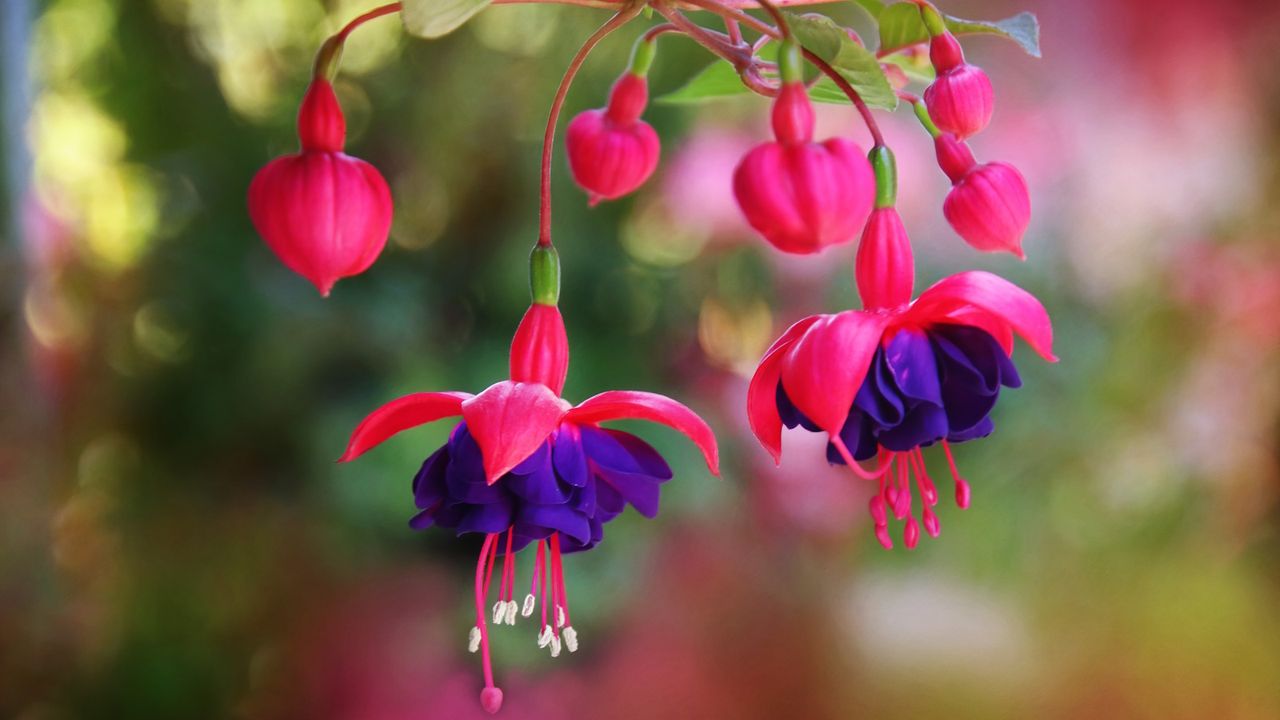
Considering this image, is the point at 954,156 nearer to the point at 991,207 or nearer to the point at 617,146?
the point at 991,207

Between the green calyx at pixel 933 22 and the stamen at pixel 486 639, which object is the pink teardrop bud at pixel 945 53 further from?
the stamen at pixel 486 639

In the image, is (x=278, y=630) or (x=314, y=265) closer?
(x=314, y=265)

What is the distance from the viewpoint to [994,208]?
0.33 metres

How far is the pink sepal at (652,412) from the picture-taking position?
312 mm

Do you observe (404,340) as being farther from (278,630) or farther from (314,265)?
(314,265)

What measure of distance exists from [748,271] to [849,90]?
2.81 ft

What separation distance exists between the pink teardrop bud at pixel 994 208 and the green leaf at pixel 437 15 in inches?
6.0

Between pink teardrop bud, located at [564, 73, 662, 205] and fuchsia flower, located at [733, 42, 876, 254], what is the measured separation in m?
0.13

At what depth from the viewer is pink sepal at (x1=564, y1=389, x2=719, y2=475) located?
312 millimetres

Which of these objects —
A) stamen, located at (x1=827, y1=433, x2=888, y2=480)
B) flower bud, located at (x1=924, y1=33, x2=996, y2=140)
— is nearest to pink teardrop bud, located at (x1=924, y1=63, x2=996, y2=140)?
flower bud, located at (x1=924, y1=33, x2=996, y2=140)

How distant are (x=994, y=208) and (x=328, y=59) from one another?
0.20m

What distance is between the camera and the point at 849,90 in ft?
0.97

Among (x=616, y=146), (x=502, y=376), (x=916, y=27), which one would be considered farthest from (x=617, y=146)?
(x=502, y=376)

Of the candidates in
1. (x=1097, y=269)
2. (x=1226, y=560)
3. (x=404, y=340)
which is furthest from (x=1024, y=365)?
(x=404, y=340)
